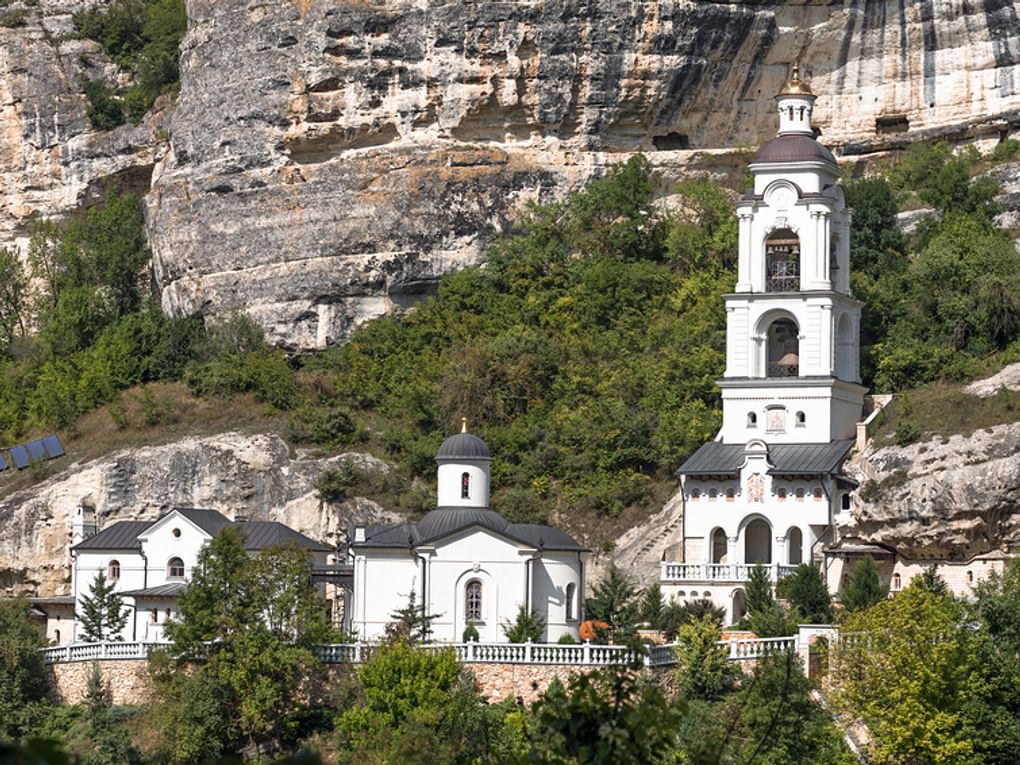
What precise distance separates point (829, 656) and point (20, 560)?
85.1 ft

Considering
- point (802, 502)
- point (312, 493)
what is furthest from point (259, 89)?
point (802, 502)

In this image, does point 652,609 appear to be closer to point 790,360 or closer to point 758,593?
point 758,593

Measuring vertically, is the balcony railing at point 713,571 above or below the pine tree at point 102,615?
above

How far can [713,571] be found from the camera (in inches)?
2233

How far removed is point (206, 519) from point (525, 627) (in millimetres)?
10577

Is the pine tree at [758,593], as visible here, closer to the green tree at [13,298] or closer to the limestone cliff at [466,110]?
the limestone cliff at [466,110]

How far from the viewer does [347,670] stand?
52.0m

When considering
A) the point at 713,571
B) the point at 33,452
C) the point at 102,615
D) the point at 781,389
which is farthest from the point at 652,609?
the point at 33,452

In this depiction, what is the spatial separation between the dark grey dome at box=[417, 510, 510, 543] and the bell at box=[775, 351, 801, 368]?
8.64 meters

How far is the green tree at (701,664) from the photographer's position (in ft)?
162

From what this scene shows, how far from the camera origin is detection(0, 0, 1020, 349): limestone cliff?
2785 inches

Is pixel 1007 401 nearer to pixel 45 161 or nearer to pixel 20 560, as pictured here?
pixel 20 560

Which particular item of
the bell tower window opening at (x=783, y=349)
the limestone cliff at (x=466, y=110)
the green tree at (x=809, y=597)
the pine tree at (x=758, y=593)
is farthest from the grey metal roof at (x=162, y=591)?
the bell tower window opening at (x=783, y=349)

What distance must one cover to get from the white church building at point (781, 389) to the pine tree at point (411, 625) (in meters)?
6.55
